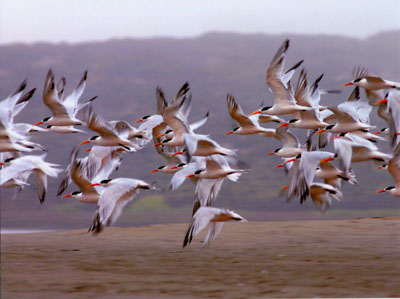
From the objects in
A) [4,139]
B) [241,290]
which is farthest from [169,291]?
[4,139]

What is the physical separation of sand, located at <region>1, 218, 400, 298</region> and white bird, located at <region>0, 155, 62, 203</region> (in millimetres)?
901

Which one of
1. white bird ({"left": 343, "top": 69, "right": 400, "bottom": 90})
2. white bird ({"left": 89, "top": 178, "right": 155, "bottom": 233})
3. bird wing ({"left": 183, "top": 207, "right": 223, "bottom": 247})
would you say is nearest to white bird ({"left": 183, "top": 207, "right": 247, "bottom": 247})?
bird wing ({"left": 183, "top": 207, "right": 223, "bottom": 247})

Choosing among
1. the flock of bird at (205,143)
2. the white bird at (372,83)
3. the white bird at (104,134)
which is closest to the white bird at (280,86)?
the flock of bird at (205,143)

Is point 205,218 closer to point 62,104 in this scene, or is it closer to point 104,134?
point 104,134

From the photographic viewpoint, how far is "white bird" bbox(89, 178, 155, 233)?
350 inches

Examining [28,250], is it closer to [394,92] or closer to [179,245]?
[179,245]

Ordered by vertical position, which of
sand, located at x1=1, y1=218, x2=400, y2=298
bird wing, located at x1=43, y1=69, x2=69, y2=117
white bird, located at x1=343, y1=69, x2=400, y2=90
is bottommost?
sand, located at x1=1, y1=218, x2=400, y2=298

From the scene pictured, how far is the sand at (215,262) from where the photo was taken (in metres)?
8.20

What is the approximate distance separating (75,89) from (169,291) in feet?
10.4

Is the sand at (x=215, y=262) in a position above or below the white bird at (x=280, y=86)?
below

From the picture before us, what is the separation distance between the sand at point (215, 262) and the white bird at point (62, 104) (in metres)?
1.65

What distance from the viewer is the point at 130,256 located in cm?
1035

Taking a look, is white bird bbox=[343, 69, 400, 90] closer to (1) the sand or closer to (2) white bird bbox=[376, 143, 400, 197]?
(2) white bird bbox=[376, 143, 400, 197]

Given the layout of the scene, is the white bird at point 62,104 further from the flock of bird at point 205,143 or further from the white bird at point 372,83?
the white bird at point 372,83
